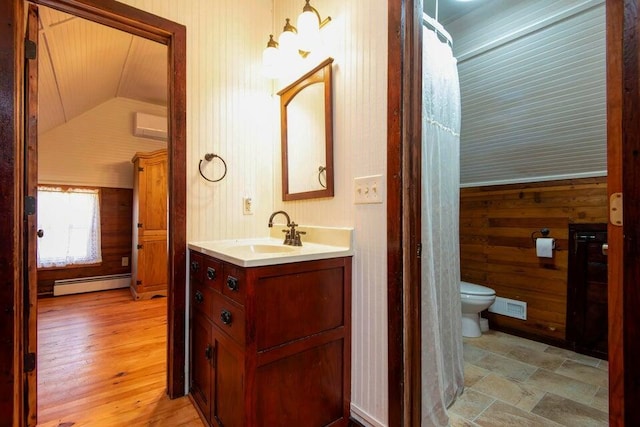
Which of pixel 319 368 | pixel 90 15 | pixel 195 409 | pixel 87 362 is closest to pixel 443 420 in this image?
pixel 319 368

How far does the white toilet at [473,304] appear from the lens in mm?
2365

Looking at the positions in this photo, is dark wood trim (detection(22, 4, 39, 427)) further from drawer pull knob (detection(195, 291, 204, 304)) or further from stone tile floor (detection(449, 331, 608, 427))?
stone tile floor (detection(449, 331, 608, 427))

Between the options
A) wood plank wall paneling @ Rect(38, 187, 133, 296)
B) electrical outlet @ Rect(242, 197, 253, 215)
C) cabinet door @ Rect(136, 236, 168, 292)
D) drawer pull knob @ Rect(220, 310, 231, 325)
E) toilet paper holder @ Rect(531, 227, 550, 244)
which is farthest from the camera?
wood plank wall paneling @ Rect(38, 187, 133, 296)

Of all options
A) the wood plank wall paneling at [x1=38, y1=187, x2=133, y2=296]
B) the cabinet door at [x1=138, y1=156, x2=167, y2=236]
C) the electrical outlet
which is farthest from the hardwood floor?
the electrical outlet

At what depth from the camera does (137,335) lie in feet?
8.52

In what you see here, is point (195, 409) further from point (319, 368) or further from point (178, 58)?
point (178, 58)

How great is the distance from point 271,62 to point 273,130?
430mm

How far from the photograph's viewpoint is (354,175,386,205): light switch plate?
1317mm

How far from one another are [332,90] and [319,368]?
137cm

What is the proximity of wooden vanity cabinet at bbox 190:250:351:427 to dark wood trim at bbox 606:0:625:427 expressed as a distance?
91 centimetres

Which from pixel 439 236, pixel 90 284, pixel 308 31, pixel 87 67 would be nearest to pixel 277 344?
pixel 439 236

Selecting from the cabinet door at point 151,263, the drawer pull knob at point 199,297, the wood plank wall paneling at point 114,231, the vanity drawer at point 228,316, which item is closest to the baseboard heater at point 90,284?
the wood plank wall paneling at point 114,231

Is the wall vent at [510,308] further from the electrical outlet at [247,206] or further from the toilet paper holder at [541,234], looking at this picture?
the electrical outlet at [247,206]

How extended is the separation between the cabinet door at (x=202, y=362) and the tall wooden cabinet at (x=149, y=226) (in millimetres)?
2417
